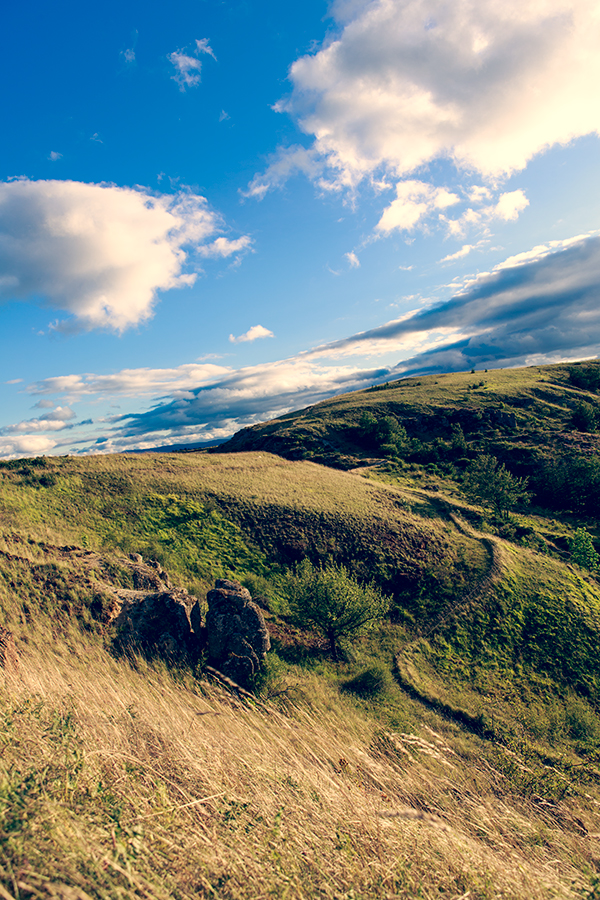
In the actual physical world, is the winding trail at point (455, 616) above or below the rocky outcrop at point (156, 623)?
below

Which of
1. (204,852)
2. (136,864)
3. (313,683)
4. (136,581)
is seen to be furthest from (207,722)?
(136,581)

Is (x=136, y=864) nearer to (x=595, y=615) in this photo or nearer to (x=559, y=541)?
(x=595, y=615)

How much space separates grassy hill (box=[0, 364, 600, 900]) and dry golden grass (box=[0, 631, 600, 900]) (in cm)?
3

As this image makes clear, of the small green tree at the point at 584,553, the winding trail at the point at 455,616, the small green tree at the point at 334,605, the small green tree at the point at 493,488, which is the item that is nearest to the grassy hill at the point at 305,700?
the winding trail at the point at 455,616

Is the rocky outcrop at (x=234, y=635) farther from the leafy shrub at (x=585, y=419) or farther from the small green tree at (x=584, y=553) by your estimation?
the leafy shrub at (x=585, y=419)

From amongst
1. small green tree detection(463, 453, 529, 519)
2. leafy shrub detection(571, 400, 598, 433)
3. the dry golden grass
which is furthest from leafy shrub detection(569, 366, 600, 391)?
the dry golden grass

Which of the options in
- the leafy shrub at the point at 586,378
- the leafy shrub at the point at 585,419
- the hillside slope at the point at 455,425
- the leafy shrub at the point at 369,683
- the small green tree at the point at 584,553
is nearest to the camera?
the leafy shrub at the point at 369,683

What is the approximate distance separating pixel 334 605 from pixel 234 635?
25.7ft

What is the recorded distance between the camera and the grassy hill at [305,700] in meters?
4.01

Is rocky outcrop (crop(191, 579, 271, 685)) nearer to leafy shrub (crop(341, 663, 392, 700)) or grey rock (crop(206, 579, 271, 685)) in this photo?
grey rock (crop(206, 579, 271, 685))

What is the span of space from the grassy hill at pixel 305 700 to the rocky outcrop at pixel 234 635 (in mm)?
1167

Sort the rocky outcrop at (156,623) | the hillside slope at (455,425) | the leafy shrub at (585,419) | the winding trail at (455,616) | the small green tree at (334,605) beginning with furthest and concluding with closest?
1. the leafy shrub at (585,419)
2. the hillside slope at (455,425)
3. the small green tree at (334,605)
4. the winding trail at (455,616)
5. the rocky outcrop at (156,623)

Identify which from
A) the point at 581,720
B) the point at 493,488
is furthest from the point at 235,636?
the point at 493,488

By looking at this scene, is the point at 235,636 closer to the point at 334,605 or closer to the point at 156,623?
the point at 156,623
